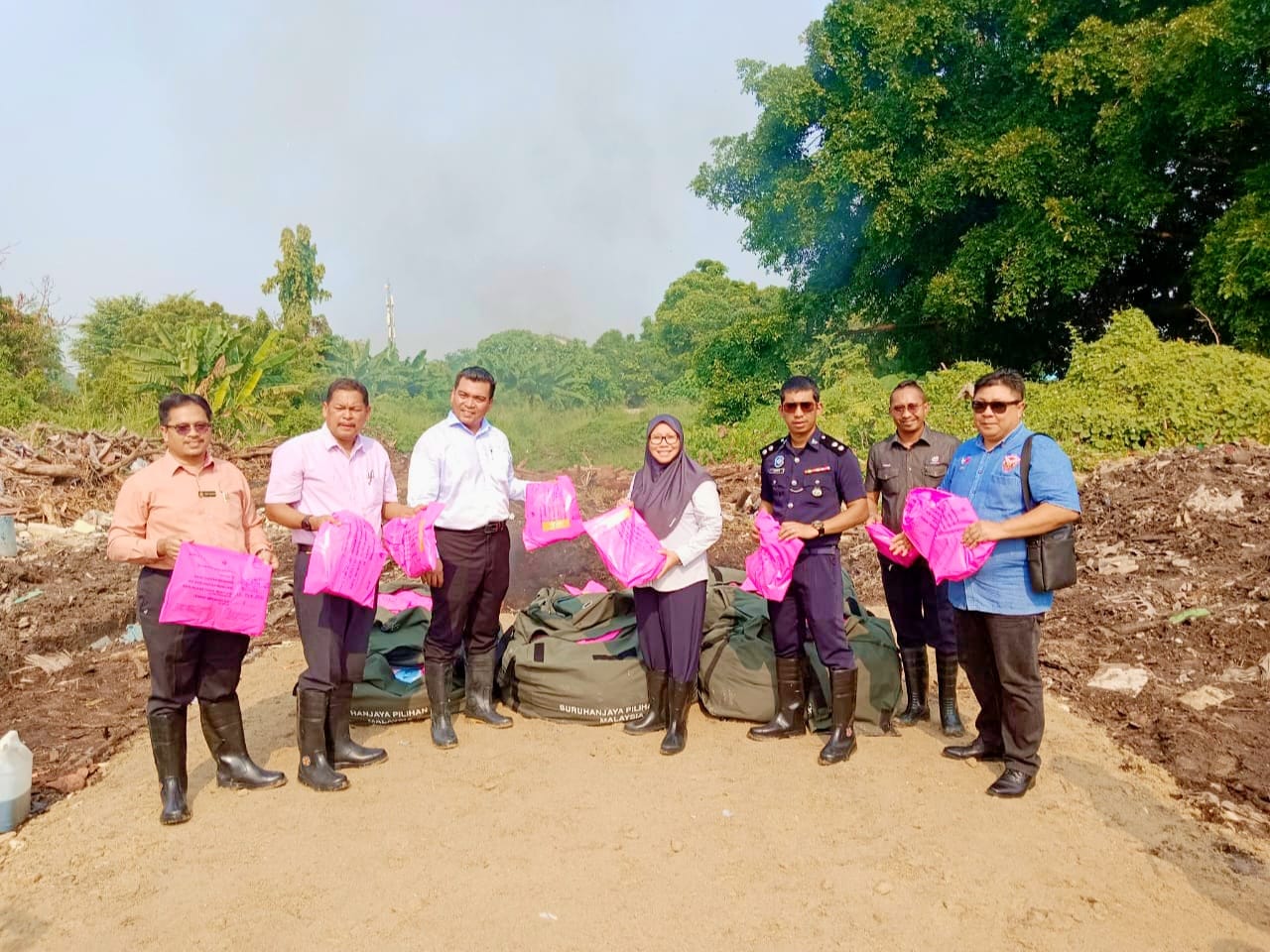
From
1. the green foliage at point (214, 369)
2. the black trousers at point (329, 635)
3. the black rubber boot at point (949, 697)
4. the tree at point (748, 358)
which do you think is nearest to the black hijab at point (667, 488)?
the black trousers at point (329, 635)

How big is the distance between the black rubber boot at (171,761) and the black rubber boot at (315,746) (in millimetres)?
480

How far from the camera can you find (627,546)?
3973 millimetres

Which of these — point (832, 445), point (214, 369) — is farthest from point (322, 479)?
point (214, 369)

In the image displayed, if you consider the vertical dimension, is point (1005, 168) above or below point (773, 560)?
above

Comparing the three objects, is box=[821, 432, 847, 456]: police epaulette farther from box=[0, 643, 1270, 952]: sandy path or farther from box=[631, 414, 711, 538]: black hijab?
box=[0, 643, 1270, 952]: sandy path

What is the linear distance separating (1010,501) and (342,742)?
326cm

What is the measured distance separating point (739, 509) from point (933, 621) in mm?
6743

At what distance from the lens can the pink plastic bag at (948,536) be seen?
11.4ft

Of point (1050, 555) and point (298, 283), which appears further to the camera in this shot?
point (298, 283)

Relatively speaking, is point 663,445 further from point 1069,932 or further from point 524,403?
point 524,403

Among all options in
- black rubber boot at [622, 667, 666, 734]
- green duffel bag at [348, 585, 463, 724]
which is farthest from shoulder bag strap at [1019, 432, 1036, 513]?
green duffel bag at [348, 585, 463, 724]

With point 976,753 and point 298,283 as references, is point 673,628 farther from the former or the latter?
point 298,283

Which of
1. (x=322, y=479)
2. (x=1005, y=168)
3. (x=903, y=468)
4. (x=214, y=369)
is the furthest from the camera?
(x=214, y=369)

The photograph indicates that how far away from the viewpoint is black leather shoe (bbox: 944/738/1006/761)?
3994mm
